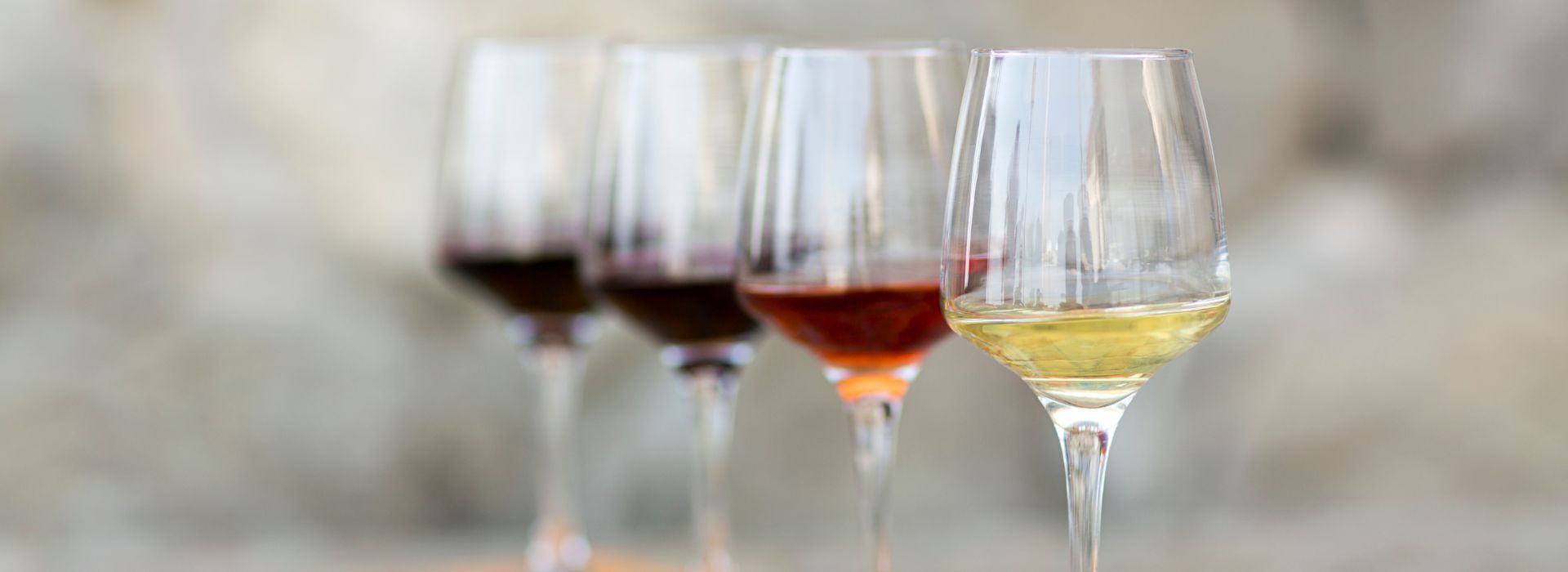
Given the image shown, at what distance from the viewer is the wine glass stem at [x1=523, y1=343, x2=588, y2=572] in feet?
3.86

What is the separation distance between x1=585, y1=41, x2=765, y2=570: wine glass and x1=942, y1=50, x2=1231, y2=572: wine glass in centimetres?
34

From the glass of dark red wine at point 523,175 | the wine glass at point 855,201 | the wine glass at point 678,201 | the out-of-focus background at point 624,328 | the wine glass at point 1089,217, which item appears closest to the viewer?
the wine glass at point 1089,217

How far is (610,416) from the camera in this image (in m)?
1.65

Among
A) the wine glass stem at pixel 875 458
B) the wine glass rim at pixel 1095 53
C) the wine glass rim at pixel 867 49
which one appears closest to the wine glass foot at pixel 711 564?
the wine glass stem at pixel 875 458

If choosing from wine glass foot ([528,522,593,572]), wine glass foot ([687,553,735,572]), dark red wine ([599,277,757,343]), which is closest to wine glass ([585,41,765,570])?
dark red wine ([599,277,757,343])

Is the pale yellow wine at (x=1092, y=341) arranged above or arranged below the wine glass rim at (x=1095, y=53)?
below

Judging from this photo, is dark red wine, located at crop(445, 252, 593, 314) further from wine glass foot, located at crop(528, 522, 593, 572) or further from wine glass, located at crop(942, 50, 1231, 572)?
wine glass, located at crop(942, 50, 1231, 572)

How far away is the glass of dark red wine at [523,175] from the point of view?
112cm

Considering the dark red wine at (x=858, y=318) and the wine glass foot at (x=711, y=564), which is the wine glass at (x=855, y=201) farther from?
the wine glass foot at (x=711, y=564)

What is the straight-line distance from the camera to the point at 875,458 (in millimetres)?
802

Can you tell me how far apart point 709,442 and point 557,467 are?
250mm

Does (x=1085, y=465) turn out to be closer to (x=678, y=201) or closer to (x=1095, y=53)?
(x=1095, y=53)

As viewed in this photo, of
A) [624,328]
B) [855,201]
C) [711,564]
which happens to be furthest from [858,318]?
[624,328]

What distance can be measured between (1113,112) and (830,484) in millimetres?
1072
